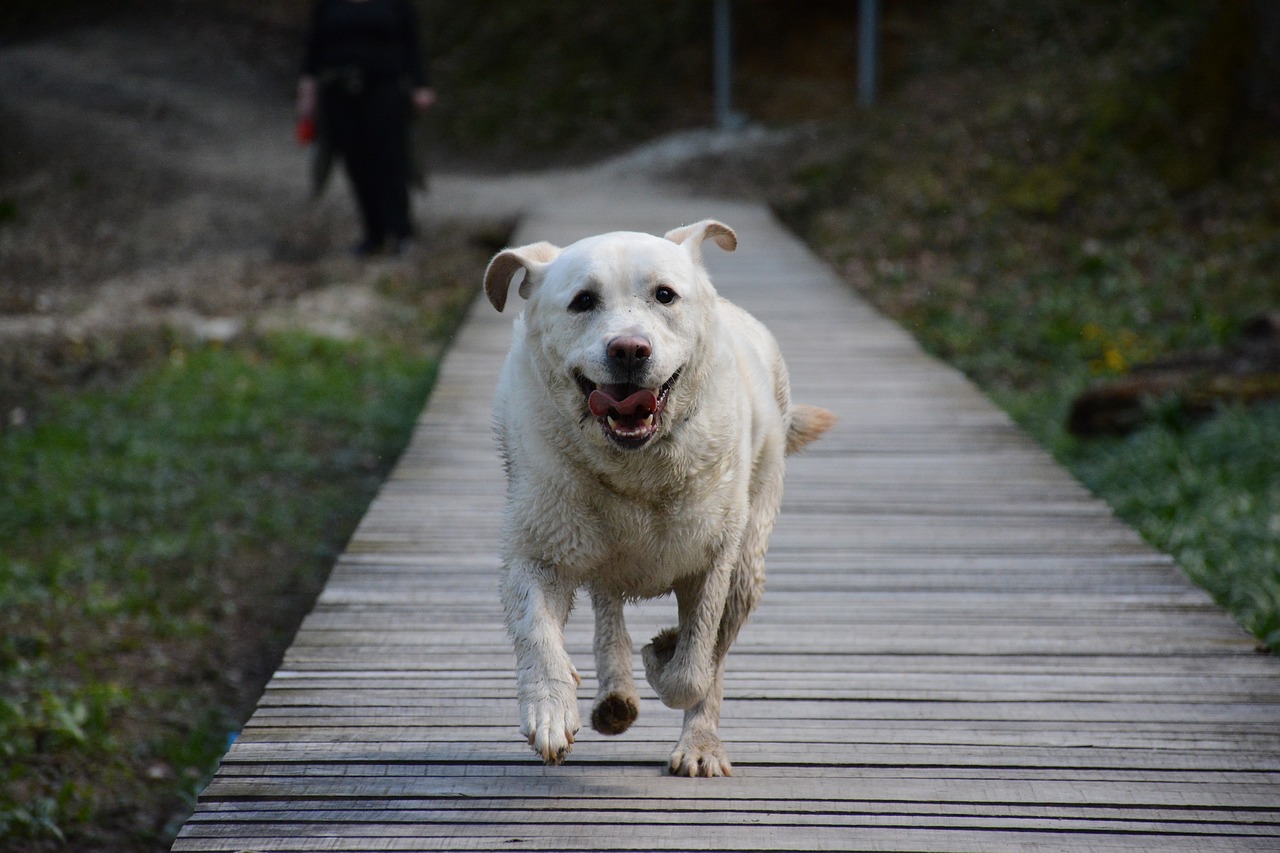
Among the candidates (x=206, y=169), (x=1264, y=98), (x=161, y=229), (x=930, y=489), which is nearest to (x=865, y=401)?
(x=930, y=489)

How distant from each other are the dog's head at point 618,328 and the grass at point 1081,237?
3285 mm

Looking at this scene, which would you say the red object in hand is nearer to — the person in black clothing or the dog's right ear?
the person in black clothing

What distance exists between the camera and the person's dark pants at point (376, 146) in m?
12.3

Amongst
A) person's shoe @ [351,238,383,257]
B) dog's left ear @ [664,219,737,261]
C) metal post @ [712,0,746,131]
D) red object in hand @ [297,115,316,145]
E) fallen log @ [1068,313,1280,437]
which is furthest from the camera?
metal post @ [712,0,746,131]

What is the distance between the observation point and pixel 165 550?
666 cm

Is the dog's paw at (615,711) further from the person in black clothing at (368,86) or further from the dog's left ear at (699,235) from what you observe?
the person in black clothing at (368,86)

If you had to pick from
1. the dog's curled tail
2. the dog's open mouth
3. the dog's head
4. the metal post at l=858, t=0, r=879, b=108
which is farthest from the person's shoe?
the dog's open mouth

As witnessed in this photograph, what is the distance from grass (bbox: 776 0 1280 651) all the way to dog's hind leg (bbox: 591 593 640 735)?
306cm

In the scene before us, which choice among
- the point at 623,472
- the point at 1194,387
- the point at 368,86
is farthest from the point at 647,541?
the point at 368,86

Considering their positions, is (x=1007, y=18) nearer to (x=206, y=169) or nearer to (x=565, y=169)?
(x=565, y=169)

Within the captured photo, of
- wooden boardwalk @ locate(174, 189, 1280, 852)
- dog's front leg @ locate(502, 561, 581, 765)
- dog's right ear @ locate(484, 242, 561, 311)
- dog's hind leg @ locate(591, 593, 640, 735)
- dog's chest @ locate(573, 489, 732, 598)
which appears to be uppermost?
dog's right ear @ locate(484, 242, 561, 311)

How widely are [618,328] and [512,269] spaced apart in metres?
0.47

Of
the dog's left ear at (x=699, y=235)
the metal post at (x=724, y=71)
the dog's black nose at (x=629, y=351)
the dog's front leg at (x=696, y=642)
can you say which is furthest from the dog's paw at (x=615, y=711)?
the metal post at (x=724, y=71)

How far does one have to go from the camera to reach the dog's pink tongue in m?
2.83
